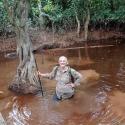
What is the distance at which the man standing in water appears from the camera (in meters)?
7.90

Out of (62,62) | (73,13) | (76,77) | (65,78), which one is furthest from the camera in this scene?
(73,13)

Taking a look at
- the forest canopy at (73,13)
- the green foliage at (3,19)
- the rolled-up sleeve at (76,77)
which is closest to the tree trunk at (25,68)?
the rolled-up sleeve at (76,77)

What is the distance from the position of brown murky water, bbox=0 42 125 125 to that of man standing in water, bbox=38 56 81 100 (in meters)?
0.20

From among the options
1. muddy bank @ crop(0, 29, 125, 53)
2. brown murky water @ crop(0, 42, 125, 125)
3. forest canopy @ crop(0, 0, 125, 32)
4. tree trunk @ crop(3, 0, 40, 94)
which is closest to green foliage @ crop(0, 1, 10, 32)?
forest canopy @ crop(0, 0, 125, 32)

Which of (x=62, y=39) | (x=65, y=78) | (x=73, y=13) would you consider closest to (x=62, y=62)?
(x=65, y=78)

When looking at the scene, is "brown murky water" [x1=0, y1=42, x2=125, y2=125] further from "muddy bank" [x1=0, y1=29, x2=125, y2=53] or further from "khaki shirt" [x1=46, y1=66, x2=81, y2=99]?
"muddy bank" [x1=0, y1=29, x2=125, y2=53]

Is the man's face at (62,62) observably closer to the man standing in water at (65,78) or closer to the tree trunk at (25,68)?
the man standing in water at (65,78)

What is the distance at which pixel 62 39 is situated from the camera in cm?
1445

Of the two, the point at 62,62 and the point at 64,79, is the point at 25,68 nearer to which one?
the point at 64,79

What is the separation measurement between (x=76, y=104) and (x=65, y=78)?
2.41 feet

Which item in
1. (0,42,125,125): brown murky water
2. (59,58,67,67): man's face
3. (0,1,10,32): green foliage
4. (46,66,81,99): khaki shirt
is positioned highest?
(0,1,10,32): green foliage

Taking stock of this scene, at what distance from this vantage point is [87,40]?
48.6 feet

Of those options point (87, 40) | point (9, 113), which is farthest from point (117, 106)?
point (87, 40)

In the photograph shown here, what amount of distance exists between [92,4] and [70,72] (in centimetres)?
710
